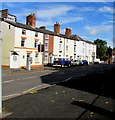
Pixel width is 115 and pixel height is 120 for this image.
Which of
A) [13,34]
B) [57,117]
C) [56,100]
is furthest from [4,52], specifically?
[57,117]

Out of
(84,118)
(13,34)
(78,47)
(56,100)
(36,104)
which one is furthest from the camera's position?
(78,47)

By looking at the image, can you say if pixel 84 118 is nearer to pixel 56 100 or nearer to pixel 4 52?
pixel 56 100

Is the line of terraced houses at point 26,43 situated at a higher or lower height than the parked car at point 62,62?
higher

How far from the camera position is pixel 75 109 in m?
5.86

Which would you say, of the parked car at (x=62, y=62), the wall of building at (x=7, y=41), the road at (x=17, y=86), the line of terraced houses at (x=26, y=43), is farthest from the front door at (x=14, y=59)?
the road at (x=17, y=86)

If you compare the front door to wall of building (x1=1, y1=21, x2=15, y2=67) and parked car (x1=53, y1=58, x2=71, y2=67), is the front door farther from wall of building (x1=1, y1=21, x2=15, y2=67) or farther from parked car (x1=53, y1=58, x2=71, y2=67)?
parked car (x1=53, y1=58, x2=71, y2=67)

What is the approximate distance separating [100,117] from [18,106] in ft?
10.3

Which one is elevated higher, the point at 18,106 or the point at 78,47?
the point at 78,47

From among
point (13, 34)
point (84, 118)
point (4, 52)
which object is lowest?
point (84, 118)

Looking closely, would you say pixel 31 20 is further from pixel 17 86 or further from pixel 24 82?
pixel 17 86

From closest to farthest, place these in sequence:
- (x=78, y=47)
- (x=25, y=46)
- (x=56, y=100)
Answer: (x=56, y=100) < (x=25, y=46) < (x=78, y=47)

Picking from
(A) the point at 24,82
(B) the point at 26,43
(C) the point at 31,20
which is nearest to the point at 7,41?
(B) the point at 26,43

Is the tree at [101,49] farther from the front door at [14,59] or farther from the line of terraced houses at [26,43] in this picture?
the front door at [14,59]

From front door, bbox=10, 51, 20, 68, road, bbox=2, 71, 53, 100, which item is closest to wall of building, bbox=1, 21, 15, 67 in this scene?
front door, bbox=10, 51, 20, 68
